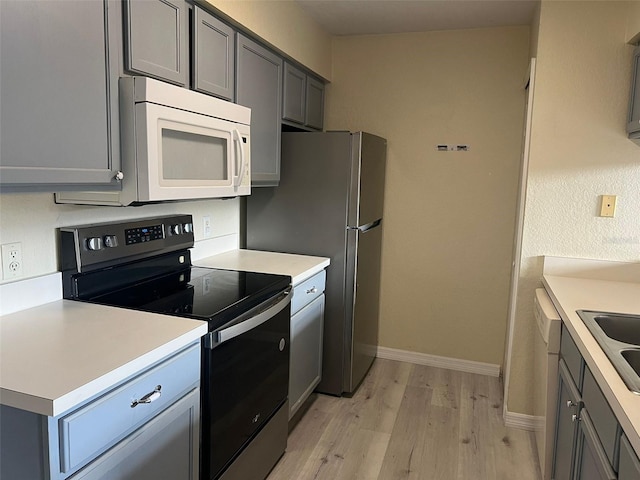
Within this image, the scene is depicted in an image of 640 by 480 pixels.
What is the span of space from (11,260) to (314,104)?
7.32 ft

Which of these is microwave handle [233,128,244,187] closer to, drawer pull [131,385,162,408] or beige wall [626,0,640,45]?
drawer pull [131,385,162,408]

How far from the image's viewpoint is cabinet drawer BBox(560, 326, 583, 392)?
1.68m

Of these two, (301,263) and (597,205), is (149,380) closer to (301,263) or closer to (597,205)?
(301,263)

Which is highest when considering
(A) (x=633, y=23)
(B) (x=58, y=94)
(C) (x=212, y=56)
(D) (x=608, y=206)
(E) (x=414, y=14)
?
(E) (x=414, y=14)

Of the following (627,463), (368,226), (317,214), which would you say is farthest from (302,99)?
(627,463)

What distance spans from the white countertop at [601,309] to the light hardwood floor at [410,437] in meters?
0.87

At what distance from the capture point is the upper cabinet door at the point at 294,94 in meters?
2.85

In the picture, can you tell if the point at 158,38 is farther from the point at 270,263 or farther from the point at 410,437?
the point at 410,437

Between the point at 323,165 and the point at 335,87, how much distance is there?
99cm

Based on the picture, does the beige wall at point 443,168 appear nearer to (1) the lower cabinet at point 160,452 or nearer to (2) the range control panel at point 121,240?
(2) the range control panel at point 121,240

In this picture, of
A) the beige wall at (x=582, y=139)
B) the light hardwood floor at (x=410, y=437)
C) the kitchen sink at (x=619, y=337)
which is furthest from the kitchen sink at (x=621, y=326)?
the light hardwood floor at (x=410, y=437)

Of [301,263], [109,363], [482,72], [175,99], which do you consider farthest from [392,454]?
[482,72]

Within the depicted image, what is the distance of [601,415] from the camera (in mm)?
1384

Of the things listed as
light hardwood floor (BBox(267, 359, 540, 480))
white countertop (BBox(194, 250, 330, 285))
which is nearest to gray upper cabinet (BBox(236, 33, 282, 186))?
white countertop (BBox(194, 250, 330, 285))
